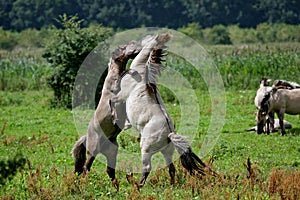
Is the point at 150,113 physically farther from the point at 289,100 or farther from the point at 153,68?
the point at 289,100

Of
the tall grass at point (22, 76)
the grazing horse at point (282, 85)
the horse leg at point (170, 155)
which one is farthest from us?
the tall grass at point (22, 76)

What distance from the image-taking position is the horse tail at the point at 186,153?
837cm

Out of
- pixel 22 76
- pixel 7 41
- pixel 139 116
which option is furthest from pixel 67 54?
pixel 7 41

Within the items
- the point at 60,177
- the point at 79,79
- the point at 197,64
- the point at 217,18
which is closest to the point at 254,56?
the point at 197,64

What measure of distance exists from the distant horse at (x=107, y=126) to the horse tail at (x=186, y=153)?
1.27 metres

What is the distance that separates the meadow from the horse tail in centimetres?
23

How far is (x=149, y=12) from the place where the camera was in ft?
291

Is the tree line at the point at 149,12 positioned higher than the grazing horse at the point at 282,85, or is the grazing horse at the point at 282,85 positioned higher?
→ the grazing horse at the point at 282,85

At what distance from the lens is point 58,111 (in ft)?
63.1

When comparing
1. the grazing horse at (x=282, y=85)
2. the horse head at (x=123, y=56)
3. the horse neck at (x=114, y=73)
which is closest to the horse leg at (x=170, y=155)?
the horse neck at (x=114, y=73)

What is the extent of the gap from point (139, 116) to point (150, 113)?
17 centimetres

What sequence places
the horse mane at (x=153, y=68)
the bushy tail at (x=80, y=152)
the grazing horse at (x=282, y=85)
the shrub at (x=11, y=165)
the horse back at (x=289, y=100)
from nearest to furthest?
the shrub at (x=11, y=165) < the horse mane at (x=153, y=68) < the bushy tail at (x=80, y=152) < the horse back at (x=289, y=100) < the grazing horse at (x=282, y=85)

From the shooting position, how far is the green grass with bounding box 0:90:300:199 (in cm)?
857

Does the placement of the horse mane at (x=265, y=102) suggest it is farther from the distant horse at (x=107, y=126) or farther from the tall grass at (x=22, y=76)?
the tall grass at (x=22, y=76)
